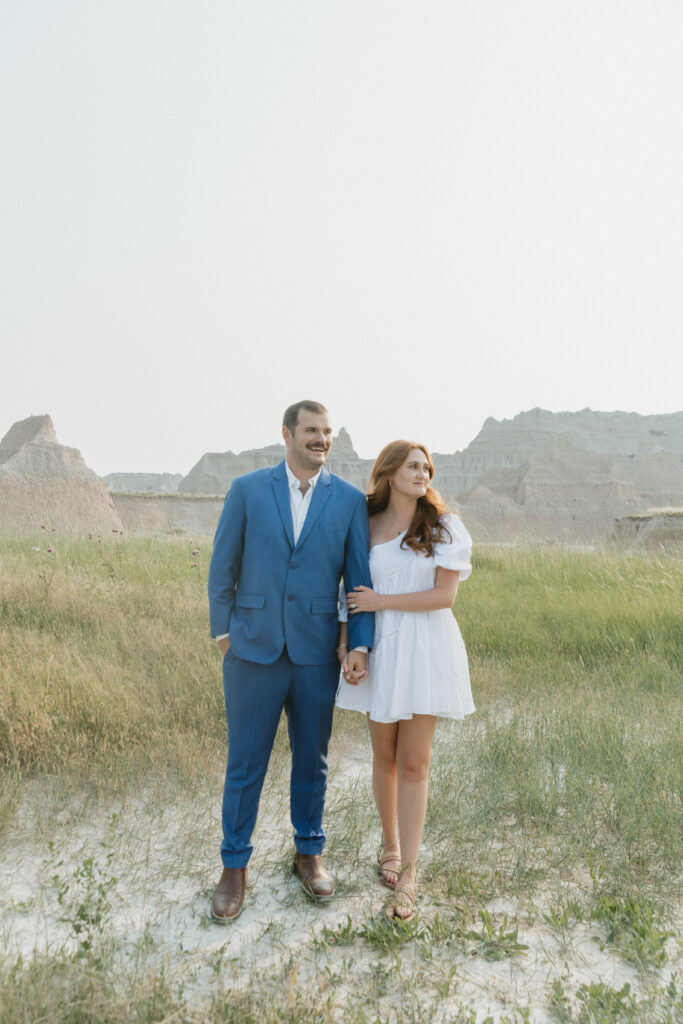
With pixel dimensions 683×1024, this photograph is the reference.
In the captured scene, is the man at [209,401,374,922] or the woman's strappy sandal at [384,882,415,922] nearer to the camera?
the woman's strappy sandal at [384,882,415,922]

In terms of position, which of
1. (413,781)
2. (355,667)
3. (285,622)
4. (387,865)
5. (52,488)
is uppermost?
(285,622)

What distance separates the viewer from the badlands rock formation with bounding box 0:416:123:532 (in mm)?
17188

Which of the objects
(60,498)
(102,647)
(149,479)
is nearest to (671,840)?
(102,647)

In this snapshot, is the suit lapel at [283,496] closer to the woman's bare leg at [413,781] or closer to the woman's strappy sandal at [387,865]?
the woman's bare leg at [413,781]

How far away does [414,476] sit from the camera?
2770mm

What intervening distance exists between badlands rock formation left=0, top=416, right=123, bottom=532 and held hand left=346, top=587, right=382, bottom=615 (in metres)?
15.2

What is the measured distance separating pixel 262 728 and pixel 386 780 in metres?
0.66

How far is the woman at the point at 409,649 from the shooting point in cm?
264

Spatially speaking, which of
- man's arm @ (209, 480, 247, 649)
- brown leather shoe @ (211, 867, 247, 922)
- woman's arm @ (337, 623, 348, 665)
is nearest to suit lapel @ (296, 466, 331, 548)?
man's arm @ (209, 480, 247, 649)

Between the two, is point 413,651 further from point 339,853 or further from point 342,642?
point 339,853

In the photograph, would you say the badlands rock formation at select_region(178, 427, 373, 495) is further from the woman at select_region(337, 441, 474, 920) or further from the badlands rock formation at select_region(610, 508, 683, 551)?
the woman at select_region(337, 441, 474, 920)

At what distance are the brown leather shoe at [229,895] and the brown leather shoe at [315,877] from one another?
268 mm

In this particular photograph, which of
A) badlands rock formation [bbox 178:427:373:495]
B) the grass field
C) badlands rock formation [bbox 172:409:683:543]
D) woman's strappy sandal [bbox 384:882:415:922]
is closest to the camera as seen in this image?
→ the grass field

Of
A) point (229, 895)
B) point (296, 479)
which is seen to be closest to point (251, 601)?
point (296, 479)
